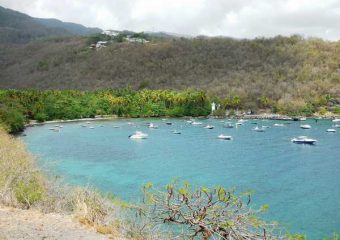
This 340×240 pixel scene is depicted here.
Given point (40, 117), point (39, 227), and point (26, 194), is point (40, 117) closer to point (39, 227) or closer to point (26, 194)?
point (26, 194)

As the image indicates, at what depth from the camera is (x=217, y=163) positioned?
77.1 meters

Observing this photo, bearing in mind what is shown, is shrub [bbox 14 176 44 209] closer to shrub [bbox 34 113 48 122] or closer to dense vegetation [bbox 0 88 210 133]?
shrub [bbox 34 113 48 122]

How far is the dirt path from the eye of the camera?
18.9m

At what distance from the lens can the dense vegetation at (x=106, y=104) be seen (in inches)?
5881

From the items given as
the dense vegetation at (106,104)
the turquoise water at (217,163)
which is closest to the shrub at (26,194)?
the turquoise water at (217,163)

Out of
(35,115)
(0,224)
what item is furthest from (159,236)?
(35,115)

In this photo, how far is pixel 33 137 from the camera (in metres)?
106

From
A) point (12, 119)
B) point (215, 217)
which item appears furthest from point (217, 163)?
point (215, 217)

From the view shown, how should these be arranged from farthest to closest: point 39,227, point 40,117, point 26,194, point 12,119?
point 40,117
point 12,119
point 26,194
point 39,227

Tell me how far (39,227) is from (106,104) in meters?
148

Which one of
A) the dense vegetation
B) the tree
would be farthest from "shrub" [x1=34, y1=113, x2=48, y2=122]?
the tree

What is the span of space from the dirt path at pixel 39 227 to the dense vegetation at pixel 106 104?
12589 cm

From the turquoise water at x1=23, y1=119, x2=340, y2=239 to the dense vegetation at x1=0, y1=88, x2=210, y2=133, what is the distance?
67.7 feet

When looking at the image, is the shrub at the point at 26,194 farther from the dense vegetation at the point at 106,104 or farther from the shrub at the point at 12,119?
the dense vegetation at the point at 106,104
